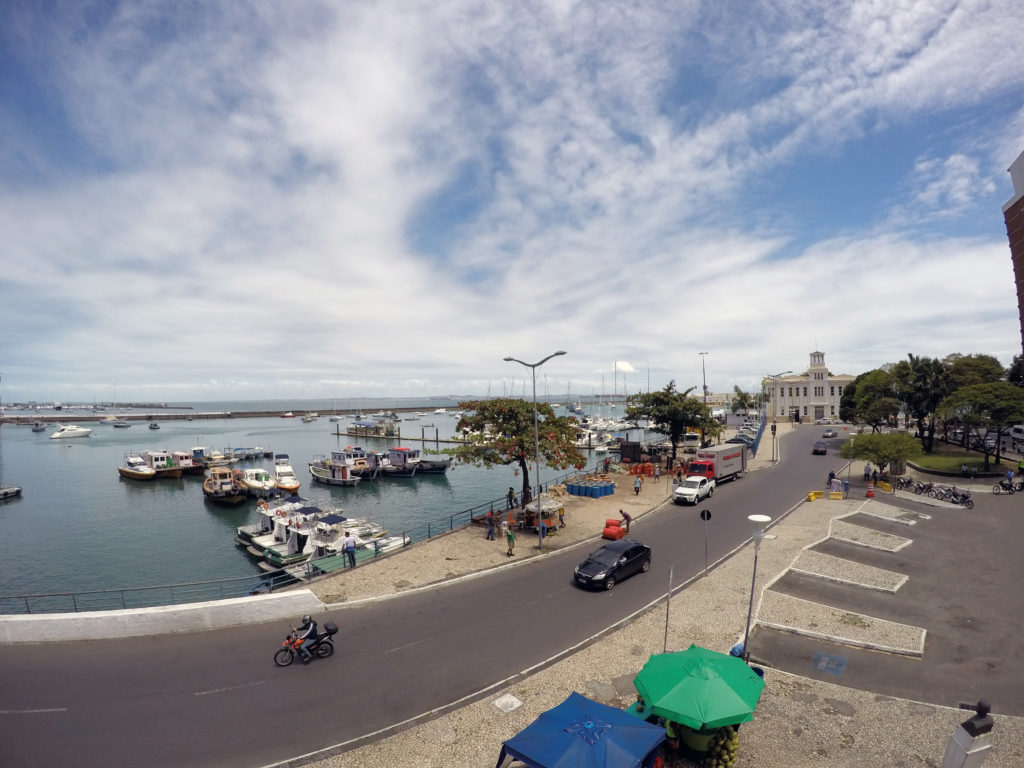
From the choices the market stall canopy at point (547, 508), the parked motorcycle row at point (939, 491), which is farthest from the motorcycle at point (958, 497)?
the market stall canopy at point (547, 508)

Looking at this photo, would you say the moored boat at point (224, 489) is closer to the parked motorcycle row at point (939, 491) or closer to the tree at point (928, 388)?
the parked motorcycle row at point (939, 491)

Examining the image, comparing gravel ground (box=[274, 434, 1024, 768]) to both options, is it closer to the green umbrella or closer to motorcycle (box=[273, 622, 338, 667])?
the green umbrella

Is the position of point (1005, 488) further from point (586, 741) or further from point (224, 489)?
point (224, 489)

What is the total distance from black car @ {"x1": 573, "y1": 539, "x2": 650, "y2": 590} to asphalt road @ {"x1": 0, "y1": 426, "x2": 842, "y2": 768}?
474mm

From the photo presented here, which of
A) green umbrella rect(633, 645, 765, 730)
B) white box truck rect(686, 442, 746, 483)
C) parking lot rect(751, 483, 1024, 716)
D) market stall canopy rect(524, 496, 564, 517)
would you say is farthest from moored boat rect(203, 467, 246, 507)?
green umbrella rect(633, 645, 765, 730)

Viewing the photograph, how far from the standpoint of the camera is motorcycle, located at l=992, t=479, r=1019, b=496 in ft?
110

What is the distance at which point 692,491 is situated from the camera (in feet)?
111

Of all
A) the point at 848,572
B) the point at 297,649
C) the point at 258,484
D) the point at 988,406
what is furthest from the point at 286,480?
the point at 988,406

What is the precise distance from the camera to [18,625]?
14820 millimetres

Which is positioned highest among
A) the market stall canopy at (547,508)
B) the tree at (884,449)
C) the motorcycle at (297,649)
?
the tree at (884,449)

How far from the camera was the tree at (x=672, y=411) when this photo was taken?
46.6 meters

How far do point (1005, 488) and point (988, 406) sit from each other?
12187 mm

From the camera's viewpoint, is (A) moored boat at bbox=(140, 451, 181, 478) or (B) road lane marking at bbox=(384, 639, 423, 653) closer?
(B) road lane marking at bbox=(384, 639, 423, 653)

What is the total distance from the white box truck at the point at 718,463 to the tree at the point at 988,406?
1884 cm
